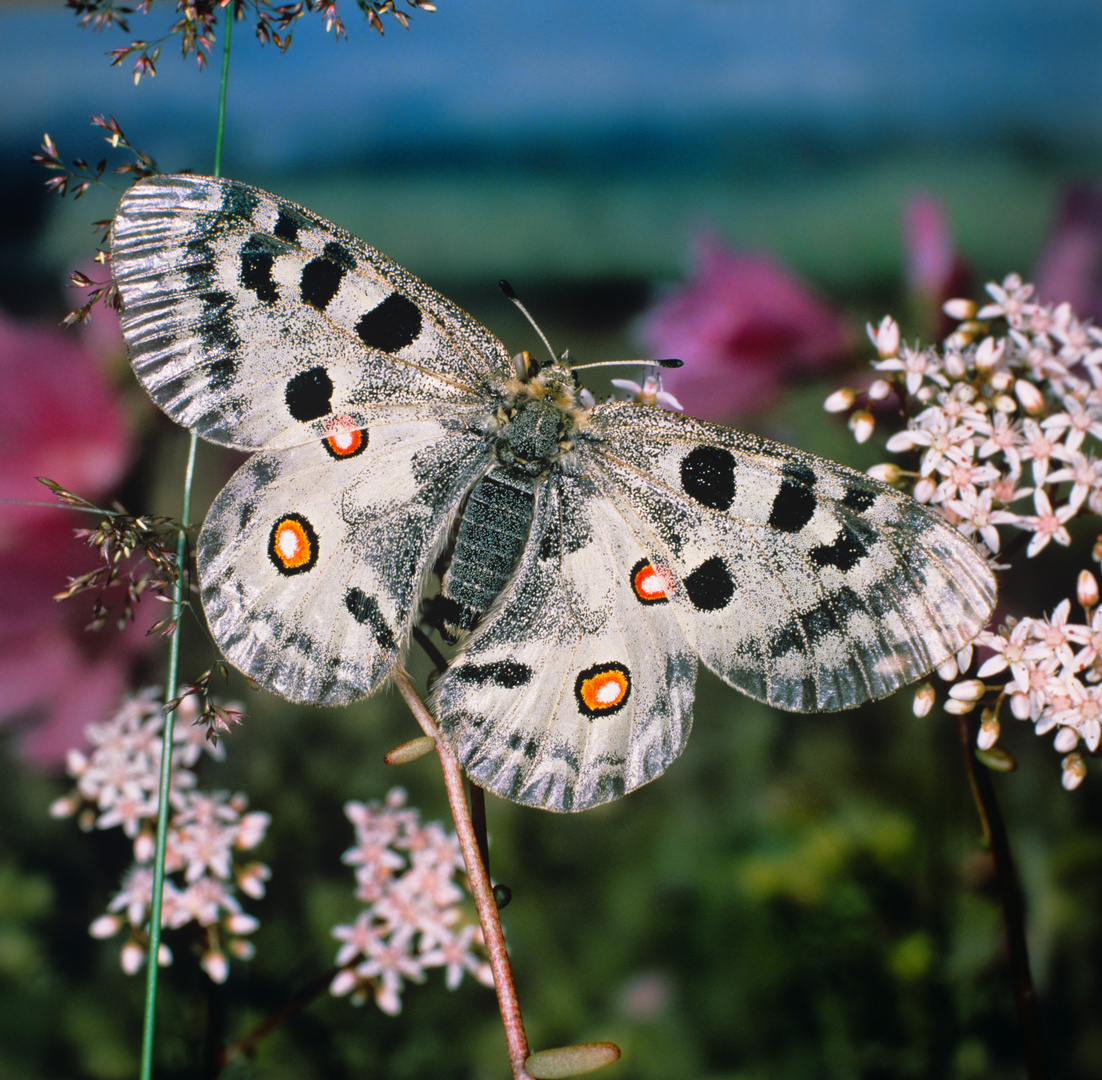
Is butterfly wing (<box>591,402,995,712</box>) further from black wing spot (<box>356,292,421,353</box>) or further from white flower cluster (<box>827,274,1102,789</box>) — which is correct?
black wing spot (<box>356,292,421,353</box>)

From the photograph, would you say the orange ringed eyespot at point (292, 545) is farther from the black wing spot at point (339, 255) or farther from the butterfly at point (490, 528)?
the black wing spot at point (339, 255)

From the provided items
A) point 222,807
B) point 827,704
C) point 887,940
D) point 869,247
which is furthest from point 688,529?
point 869,247

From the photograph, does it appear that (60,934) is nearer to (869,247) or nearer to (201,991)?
(201,991)

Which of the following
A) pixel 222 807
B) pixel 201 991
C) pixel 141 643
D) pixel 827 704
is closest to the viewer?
pixel 827 704

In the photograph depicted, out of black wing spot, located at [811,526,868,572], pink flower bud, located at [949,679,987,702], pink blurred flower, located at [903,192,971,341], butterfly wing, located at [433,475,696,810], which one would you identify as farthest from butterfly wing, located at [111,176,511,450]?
pink blurred flower, located at [903,192,971,341]

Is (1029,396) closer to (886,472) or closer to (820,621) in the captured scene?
(886,472)

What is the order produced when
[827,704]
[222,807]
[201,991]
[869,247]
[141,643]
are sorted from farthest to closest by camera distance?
1. [869,247]
2. [141,643]
3. [201,991]
4. [222,807]
5. [827,704]

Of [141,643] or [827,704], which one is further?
[141,643]
